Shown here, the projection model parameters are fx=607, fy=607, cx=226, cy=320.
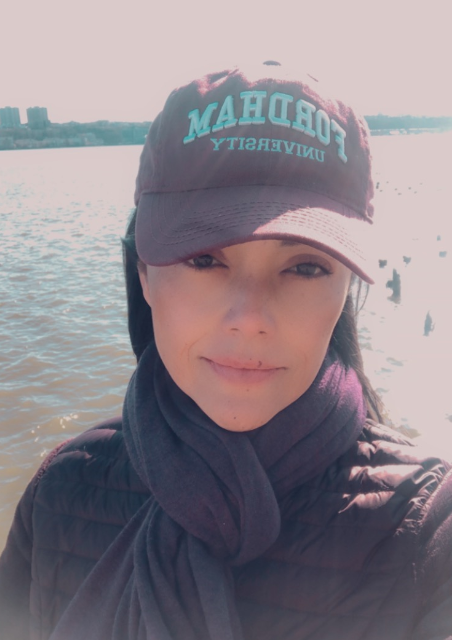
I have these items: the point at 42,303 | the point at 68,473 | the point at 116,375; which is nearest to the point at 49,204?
the point at 42,303

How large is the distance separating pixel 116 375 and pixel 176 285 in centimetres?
614

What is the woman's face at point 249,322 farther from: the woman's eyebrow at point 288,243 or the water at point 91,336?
the water at point 91,336

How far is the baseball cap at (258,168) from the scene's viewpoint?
56.1 inches

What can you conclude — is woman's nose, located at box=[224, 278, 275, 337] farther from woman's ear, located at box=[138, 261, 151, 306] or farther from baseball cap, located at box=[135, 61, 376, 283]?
woman's ear, located at box=[138, 261, 151, 306]

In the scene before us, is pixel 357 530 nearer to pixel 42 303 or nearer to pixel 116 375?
pixel 116 375

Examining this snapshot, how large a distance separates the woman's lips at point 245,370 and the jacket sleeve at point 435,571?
1.61ft

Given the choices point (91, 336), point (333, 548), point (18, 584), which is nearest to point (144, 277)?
point (333, 548)

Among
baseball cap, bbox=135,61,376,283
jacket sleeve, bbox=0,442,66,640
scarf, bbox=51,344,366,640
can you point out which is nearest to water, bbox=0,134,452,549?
baseball cap, bbox=135,61,376,283

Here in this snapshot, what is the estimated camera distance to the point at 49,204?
24391mm

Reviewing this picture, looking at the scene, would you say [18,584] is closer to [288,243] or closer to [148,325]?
[148,325]

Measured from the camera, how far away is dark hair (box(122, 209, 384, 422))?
6.16 ft

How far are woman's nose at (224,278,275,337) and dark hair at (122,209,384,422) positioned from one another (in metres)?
0.52

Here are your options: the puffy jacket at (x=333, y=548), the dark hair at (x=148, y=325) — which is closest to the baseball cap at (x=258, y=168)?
the dark hair at (x=148, y=325)

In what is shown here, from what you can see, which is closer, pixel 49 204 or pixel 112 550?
pixel 112 550
